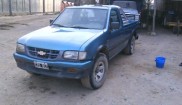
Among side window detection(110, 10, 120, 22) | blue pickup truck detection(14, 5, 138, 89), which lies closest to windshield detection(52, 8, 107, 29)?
blue pickup truck detection(14, 5, 138, 89)

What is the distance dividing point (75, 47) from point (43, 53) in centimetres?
62

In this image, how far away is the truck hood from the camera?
4.81 meters

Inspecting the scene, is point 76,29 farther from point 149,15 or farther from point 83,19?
point 149,15

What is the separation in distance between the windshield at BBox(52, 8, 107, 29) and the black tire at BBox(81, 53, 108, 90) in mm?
880

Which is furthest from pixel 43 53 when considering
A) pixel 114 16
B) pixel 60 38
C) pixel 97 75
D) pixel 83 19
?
pixel 114 16

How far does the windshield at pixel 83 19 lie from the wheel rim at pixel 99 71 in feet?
3.10

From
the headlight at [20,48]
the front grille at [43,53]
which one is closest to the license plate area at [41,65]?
the front grille at [43,53]

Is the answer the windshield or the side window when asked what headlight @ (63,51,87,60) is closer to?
the windshield

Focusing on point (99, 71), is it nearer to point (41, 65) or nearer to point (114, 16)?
point (41, 65)

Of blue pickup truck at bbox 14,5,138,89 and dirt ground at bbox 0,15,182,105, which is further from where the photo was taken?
dirt ground at bbox 0,15,182,105

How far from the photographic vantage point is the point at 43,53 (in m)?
4.85

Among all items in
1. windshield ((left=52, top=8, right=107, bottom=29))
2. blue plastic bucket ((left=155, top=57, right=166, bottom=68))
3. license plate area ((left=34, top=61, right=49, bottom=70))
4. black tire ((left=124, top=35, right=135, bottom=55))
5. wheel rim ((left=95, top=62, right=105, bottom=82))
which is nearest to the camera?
license plate area ((left=34, top=61, right=49, bottom=70))

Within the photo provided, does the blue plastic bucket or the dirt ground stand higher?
the blue plastic bucket

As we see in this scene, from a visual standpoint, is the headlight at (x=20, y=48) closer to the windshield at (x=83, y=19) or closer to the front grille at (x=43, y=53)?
the front grille at (x=43, y=53)
